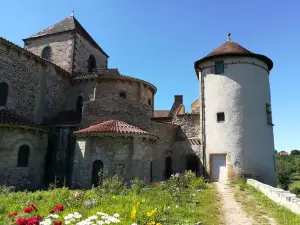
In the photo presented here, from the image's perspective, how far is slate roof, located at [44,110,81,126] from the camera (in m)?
17.3

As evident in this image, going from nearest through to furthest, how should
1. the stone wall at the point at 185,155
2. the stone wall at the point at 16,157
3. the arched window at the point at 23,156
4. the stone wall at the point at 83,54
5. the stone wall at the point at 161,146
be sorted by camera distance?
the stone wall at the point at 16,157 < the arched window at the point at 23,156 < the stone wall at the point at 161,146 < the stone wall at the point at 185,155 < the stone wall at the point at 83,54

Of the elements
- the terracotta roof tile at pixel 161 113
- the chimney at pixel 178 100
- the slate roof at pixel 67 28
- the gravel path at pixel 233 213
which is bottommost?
the gravel path at pixel 233 213

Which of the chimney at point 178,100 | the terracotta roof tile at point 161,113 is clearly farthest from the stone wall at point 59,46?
the terracotta roof tile at point 161,113

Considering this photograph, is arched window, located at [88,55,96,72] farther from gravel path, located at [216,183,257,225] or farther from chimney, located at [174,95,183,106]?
gravel path, located at [216,183,257,225]

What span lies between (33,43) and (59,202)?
20.2 metres

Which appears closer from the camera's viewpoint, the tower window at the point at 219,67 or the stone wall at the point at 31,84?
the stone wall at the point at 31,84

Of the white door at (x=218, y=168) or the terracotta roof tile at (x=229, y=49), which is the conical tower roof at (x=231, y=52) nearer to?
the terracotta roof tile at (x=229, y=49)

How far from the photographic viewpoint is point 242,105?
17859 mm

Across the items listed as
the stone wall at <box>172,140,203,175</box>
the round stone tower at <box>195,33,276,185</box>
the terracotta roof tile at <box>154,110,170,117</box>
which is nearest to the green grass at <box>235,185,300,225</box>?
the round stone tower at <box>195,33,276,185</box>

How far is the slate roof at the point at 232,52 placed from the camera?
18438 millimetres

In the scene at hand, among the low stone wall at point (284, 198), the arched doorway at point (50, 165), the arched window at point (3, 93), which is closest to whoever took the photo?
the low stone wall at point (284, 198)

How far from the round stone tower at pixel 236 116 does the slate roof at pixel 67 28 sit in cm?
1201

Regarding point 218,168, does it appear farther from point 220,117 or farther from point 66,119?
point 66,119

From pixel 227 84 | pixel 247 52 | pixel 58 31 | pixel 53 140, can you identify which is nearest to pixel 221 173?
pixel 227 84
